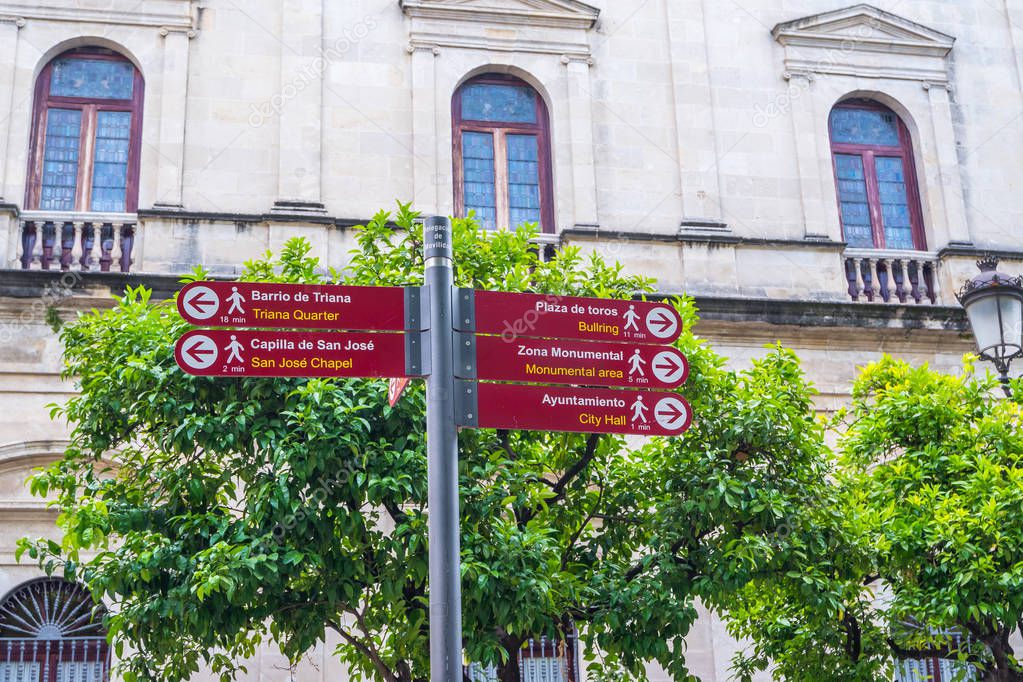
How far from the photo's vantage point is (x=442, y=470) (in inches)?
260

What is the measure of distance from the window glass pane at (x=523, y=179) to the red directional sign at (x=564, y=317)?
9086mm

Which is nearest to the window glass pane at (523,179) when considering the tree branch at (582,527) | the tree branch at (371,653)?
the tree branch at (582,527)

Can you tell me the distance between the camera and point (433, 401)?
6785 millimetres

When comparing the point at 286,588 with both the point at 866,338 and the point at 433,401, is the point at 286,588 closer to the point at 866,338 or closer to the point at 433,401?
the point at 433,401

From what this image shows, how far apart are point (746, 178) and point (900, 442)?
6.04 metres

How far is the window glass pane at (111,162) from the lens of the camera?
15.9 meters

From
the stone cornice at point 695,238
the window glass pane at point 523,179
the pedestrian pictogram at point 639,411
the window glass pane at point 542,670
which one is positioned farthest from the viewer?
the window glass pane at point 523,179

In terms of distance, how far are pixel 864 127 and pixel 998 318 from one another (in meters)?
7.07

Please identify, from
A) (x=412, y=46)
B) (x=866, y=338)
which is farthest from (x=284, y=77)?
(x=866, y=338)

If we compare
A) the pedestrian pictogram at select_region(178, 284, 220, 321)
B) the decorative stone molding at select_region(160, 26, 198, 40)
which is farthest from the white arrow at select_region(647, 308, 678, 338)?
the decorative stone molding at select_region(160, 26, 198, 40)

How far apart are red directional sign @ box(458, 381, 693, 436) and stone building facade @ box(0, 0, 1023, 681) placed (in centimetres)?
782

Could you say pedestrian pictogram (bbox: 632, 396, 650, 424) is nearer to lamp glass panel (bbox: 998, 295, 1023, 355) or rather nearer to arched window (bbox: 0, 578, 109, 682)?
lamp glass panel (bbox: 998, 295, 1023, 355)

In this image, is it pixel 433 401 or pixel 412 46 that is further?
pixel 412 46

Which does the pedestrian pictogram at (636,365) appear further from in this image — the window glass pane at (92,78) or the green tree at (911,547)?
the window glass pane at (92,78)
